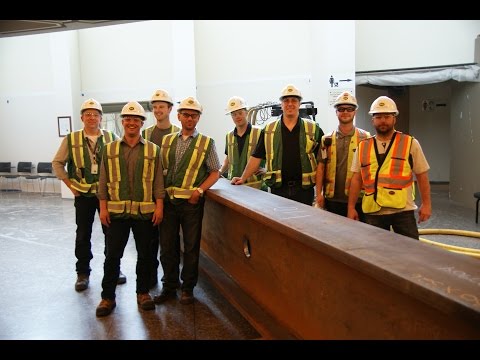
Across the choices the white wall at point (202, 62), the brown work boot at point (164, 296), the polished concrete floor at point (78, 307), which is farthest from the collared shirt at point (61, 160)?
the white wall at point (202, 62)

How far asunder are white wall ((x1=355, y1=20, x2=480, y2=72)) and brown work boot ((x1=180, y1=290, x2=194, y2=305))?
7.34 metres

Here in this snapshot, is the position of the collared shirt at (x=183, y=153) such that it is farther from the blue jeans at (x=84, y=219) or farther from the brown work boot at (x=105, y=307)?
the brown work boot at (x=105, y=307)

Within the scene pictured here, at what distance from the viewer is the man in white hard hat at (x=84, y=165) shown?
4023 millimetres

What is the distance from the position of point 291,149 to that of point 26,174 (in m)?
10.4

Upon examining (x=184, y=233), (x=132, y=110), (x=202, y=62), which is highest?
(x=202, y=62)

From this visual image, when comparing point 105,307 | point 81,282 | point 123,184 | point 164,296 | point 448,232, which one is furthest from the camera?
Result: point 448,232

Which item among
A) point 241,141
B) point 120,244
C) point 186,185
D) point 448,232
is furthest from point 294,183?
point 448,232

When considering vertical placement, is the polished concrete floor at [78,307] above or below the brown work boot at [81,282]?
below

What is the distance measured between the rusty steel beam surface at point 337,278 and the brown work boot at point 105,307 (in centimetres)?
96

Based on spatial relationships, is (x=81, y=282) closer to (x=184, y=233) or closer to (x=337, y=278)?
(x=184, y=233)

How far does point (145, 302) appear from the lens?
3.62 m

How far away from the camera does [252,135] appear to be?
14.9ft
